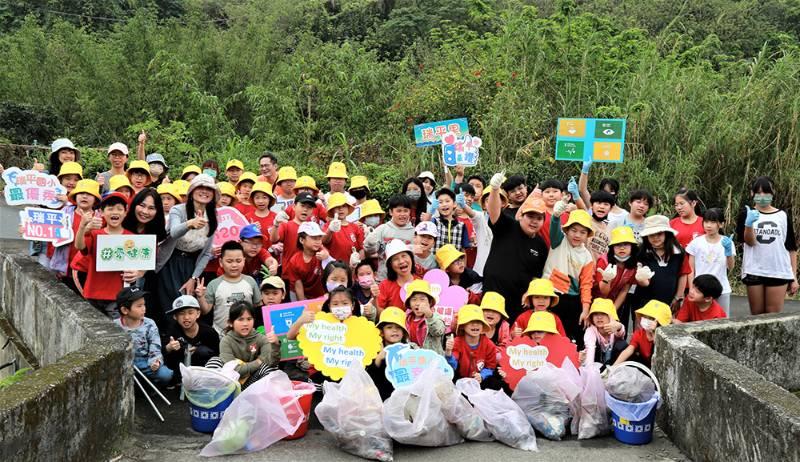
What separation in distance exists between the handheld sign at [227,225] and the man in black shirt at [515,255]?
228cm

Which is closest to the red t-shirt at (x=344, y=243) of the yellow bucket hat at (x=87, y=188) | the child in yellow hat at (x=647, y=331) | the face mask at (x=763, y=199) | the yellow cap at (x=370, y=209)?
the yellow cap at (x=370, y=209)

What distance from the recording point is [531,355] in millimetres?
6207

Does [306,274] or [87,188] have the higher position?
[87,188]

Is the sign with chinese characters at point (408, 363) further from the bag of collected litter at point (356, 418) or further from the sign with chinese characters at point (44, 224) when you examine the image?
the sign with chinese characters at point (44, 224)

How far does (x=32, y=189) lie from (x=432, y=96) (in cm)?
932

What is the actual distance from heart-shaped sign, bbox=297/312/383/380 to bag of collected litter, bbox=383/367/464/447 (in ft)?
2.59

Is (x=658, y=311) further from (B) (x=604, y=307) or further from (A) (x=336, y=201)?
(A) (x=336, y=201)

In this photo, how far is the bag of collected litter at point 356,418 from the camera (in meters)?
5.36

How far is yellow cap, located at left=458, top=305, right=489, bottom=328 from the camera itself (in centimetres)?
629

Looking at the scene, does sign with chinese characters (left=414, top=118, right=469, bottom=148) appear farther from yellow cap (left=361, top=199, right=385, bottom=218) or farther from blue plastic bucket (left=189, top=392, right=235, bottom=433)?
blue plastic bucket (left=189, top=392, right=235, bottom=433)

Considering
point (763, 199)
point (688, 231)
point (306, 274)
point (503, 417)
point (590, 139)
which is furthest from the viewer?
point (590, 139)

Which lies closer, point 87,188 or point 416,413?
point 416,413

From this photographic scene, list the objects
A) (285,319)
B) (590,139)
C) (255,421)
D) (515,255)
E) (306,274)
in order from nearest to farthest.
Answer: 1. (255,421)
2. (285,319)
3. (515,255)
4. (306,274)
5. (590,139)

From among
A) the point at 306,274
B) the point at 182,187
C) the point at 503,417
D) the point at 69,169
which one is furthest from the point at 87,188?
the point at 503,417
